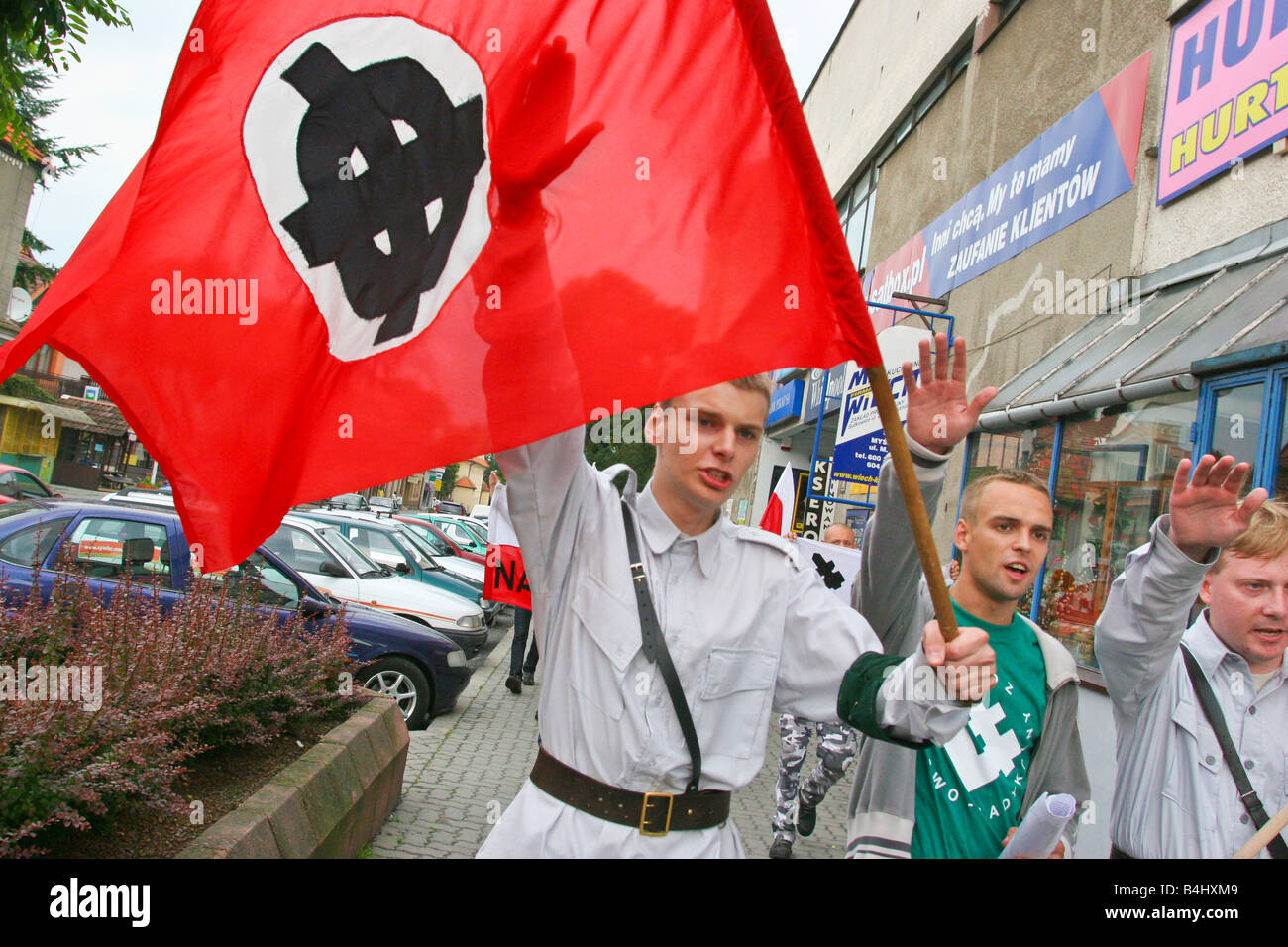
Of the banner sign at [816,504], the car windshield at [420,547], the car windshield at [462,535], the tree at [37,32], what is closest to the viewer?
the tree at [37,32]

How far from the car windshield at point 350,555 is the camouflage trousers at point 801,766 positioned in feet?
16.9

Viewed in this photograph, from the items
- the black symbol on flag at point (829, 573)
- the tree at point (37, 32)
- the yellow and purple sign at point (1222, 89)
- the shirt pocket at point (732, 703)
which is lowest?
the black symbol on flag at point (829, 573)

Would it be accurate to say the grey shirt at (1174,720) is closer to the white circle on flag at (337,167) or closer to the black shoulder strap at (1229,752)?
the black shoulder strap at (1229,752)

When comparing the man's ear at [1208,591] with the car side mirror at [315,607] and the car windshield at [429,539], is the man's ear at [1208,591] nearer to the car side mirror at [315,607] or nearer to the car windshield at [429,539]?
the car side mirror at [315,607]

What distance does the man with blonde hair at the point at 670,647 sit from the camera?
205 cm

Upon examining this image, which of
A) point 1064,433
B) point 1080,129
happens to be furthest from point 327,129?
point 1080,129

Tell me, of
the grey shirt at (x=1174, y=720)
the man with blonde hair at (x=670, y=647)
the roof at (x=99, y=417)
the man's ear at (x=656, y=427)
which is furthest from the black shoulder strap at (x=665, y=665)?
the roof at (x=99, y=417)

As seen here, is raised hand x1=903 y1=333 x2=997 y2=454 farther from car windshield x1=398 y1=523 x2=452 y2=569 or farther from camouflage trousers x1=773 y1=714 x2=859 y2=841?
car windshield x1=398 y1=523 x2=452 y2=569

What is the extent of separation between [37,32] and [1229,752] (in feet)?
22.0

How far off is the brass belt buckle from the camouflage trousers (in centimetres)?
415

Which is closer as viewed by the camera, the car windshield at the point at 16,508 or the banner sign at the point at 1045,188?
the car windshield at the point at 16,508

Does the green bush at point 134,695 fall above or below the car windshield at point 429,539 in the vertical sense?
above

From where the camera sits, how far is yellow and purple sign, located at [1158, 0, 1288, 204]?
22.6ft

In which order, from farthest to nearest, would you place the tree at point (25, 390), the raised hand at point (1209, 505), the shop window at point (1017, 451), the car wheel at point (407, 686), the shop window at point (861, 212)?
the tree at point (25, 390) < the shop window at point (861, 212) < the shop window at point (1017, 451) < the car wheel at point (407, 686) < the raised hand at point (1209, 505)
